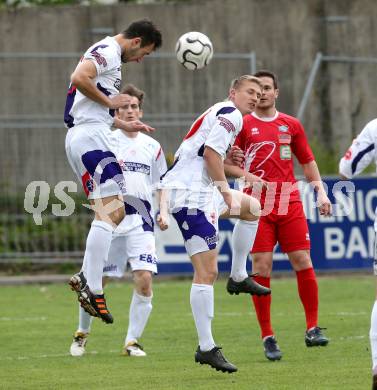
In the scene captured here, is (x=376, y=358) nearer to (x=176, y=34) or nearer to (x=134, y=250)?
(x=134, y=250)

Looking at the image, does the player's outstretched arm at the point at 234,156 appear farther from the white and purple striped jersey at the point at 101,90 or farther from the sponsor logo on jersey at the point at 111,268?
the sponsor logo on jersey at the point at 111,268

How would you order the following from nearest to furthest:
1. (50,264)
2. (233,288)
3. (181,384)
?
1. (181,384)
2. (233,288)
3. (50,264)

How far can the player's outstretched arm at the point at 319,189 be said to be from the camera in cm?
1017

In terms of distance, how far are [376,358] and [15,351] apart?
4.51 metres

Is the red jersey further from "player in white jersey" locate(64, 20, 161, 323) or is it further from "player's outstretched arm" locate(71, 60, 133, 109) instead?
"player's outstretched arm" locate(71, 60, 133, 109)

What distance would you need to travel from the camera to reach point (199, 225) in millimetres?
9297

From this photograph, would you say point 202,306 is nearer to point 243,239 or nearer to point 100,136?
point 243,239

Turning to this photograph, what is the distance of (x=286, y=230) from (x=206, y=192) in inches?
67.4

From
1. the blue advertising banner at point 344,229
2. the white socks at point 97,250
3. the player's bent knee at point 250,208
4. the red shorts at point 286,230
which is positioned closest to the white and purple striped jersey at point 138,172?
the red shorts at point 286,230

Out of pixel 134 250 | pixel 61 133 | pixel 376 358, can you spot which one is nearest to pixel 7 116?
pixel 61 133

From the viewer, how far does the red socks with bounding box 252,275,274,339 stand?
34.4 ft

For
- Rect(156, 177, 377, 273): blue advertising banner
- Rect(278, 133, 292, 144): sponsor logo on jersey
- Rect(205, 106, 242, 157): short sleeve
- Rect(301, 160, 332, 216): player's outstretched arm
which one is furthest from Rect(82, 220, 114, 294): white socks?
Rect(156, 177, 377, 273): blue advertising banner

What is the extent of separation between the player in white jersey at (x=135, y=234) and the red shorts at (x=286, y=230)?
1064 mm

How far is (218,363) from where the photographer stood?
29.5 ft
